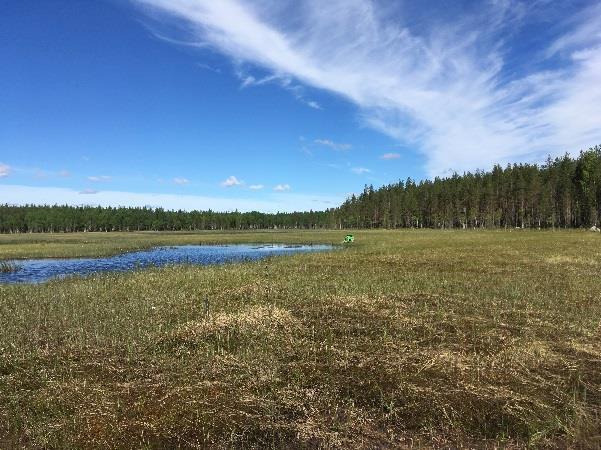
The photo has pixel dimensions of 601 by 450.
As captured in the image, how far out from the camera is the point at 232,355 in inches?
448

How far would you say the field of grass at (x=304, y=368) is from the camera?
7.65 metres

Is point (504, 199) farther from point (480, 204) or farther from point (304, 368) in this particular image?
point (304, 368)

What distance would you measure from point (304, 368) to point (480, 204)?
132m

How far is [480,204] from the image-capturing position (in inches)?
5143

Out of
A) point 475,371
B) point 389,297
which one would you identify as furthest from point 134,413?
point 389,297

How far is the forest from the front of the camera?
339 feet

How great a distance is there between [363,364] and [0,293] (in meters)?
20.7

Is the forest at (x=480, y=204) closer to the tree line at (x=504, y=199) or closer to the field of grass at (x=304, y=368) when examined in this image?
the tree line at (x=504, y=199)

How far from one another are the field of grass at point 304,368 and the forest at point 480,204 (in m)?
96.2

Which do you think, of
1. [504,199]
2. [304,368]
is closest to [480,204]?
[504,199]

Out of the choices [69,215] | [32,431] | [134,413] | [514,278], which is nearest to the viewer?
[32,431]

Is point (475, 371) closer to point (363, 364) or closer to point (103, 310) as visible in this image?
point (363, 364)

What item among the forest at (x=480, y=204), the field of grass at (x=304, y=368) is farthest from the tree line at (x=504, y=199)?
the field of grass at (x=304, y=368)

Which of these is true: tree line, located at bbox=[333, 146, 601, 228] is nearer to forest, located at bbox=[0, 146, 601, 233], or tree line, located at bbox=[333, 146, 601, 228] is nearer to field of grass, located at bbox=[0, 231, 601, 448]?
forest, located at bbox=[0, 146, 601, 233]
